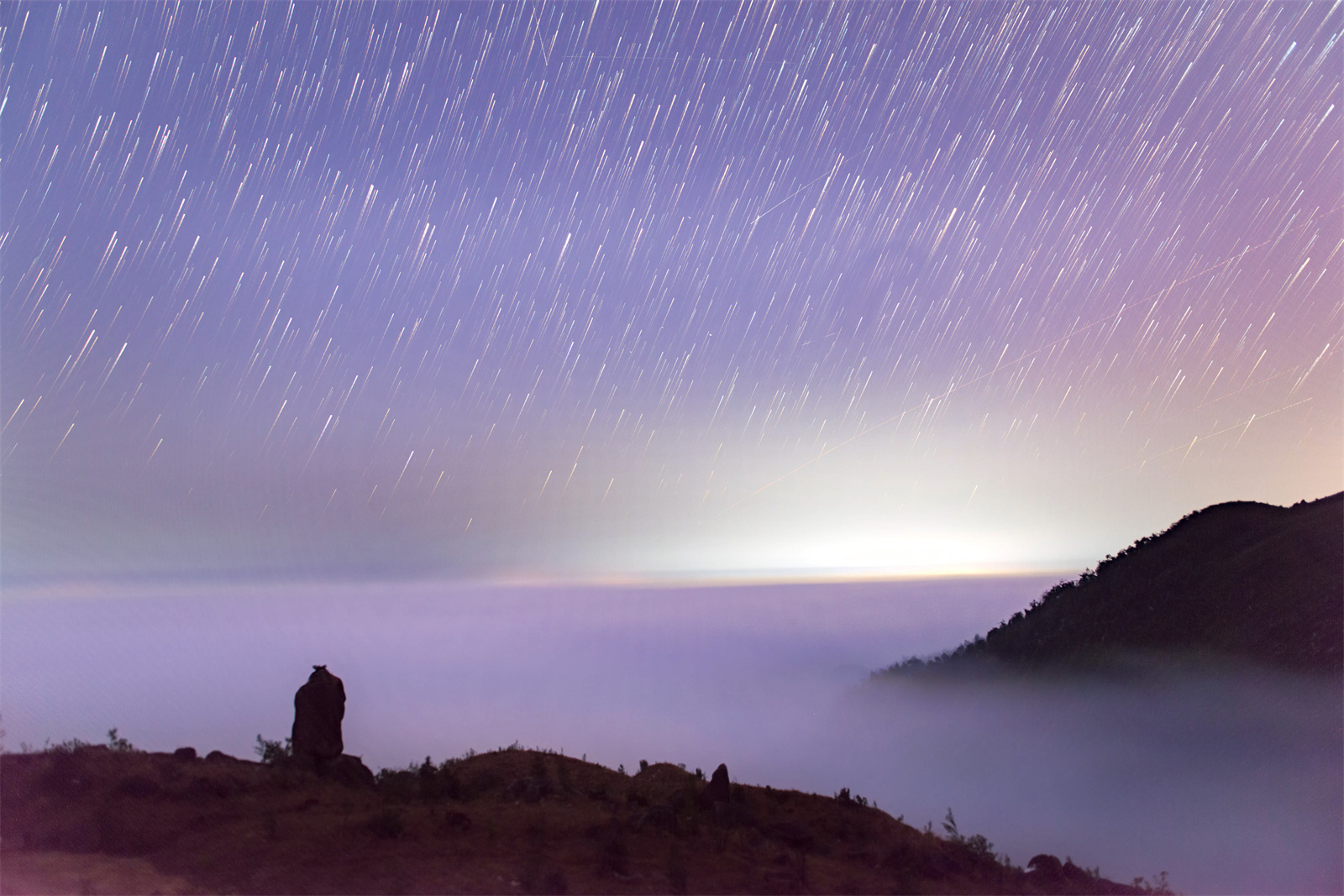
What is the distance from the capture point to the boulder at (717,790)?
14.0m

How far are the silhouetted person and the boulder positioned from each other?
7.06 m

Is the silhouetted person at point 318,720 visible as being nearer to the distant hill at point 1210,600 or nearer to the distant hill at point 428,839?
the distant hill at point 428,839

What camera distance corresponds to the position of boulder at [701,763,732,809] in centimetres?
1398

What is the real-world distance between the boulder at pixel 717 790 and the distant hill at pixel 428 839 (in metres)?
0.06

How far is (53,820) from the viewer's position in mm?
11109

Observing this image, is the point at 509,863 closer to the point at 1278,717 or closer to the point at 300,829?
the point at 300,829

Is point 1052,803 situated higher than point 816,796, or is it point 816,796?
point 816,796

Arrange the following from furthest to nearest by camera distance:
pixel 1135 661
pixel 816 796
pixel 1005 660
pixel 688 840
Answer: pixel 1005 660 < pixel 1135 661 < pixel 816 796 < pixel 688 840

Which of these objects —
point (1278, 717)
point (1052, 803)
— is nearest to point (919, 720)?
point (1052, 803)

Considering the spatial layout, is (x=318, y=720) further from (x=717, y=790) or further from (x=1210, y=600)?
(x=1210, y=600)

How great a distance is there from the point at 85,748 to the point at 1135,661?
139ft

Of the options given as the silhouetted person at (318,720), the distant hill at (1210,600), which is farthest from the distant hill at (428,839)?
the distant hill at (1210,600)

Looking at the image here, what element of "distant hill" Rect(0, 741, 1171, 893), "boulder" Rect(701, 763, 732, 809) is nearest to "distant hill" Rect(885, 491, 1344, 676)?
"distant hill" Rect(0, 741, 1171, 893)

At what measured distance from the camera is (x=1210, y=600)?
39.2 m
